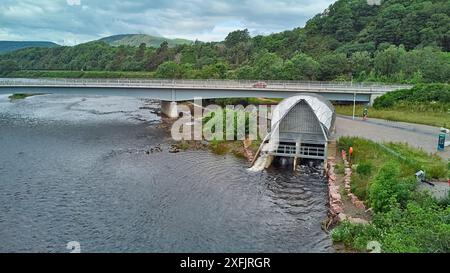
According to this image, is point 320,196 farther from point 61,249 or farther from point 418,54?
point 418,54

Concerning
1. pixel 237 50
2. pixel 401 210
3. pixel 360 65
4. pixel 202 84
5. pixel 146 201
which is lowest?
pixel 146 201

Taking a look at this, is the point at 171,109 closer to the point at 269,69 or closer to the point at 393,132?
the point at 269,69

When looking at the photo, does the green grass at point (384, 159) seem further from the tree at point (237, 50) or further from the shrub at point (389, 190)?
the tree at point (237, 50)

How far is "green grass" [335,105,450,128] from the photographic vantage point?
40922 millimetres

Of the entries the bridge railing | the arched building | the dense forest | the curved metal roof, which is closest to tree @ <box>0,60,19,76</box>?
the dense forest

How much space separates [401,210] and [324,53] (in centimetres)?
8203

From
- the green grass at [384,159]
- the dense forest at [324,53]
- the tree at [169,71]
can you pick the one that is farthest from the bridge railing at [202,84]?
the tree at [169,71]

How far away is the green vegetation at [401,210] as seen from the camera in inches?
586

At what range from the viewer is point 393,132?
121 ft

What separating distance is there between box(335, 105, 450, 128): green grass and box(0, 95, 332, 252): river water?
58.3 ft

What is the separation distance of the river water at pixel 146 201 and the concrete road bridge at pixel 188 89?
13.5 metres

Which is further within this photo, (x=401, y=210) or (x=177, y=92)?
(x=177, y=92)

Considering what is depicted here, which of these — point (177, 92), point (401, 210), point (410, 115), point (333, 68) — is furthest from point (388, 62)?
point (401, 210)
